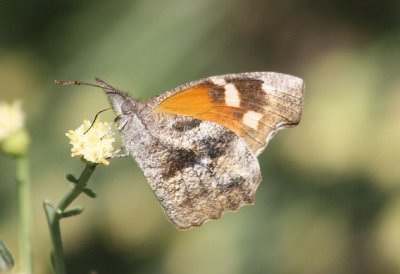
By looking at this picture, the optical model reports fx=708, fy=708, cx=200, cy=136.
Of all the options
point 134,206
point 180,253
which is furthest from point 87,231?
point 180,253

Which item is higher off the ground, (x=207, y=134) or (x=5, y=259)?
(x=207, y=134)

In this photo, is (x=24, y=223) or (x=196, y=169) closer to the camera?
(x=24, y=223)

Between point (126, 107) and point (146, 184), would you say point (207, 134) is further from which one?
point (146, 184)

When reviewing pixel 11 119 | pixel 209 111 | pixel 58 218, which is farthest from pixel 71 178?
pixel 209 111

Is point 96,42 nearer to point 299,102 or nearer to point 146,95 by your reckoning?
point 146,95

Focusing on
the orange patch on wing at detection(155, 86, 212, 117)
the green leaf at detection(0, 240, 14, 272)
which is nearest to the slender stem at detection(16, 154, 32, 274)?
the green leaf at detection(0, 240, 14, 272)

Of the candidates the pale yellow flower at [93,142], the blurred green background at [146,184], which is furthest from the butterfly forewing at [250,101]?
the blurred green background at [146,184]

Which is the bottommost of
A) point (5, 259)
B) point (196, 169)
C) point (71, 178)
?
point (5, 259)

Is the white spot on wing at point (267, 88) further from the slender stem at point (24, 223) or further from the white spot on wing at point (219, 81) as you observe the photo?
the slender stem at point (24, 223)
